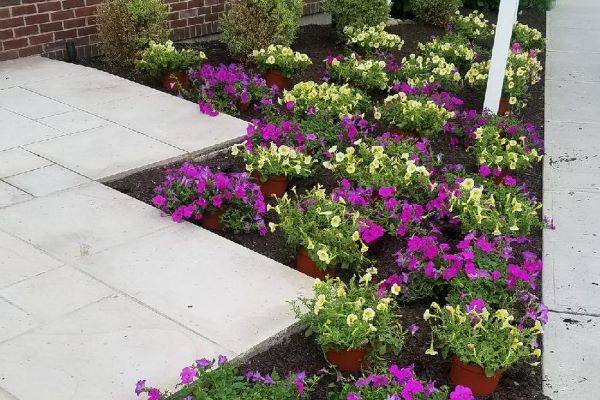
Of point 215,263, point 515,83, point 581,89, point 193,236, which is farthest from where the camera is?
point 581,89

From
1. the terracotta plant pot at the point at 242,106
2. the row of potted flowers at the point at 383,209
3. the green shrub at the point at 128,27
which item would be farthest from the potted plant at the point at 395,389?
the green shrub at the point at 128,27

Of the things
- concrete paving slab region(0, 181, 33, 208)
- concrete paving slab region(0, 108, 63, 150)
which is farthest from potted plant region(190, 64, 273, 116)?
concrete paving slab region(0, 181, 33, 208)

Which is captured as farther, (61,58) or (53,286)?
(61,58)

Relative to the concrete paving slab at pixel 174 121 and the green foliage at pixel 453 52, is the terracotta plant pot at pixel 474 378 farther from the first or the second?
the green foliage at pixel 453 52

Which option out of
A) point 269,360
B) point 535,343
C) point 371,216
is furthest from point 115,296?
point 535,343

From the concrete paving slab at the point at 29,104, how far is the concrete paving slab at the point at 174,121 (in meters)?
0.31

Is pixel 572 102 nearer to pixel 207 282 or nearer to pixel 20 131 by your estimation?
pixel 207 282

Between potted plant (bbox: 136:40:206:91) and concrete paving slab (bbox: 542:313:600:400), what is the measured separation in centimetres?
373

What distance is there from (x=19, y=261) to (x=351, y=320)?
1.67 metres

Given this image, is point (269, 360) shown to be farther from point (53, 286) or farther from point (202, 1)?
point (202, 1)

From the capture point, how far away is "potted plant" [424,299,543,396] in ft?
9.42

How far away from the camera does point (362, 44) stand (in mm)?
7523

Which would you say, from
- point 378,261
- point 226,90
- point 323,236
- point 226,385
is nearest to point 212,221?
point 323,236

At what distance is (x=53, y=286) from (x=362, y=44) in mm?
4974
